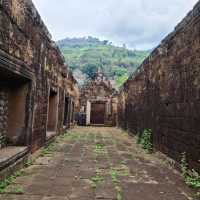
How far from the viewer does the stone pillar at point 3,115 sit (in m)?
4.07

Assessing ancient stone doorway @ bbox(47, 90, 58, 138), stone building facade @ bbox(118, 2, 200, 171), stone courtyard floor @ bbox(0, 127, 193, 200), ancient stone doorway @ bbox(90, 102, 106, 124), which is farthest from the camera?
ancient stone doorway @ bbox(90, 102, 106, 124)

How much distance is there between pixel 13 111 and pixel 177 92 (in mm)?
3178

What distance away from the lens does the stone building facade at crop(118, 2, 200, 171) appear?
3711 millimetres

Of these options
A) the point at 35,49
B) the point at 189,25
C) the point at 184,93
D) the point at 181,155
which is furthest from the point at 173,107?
the point at 35,49

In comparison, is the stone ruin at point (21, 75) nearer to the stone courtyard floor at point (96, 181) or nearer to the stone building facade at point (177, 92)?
the stone courtyard floor at point (96, 181)

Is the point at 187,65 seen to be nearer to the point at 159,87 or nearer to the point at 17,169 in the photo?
the point at 159,87

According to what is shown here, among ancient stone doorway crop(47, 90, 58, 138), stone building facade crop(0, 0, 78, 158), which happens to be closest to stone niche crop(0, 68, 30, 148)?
stone building facade crop(0, 0, 78, 158)

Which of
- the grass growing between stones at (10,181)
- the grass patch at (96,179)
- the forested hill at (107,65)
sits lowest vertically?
the grass patch at (96,179)

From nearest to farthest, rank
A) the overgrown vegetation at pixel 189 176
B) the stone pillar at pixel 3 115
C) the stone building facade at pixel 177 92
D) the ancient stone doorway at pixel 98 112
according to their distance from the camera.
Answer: the overgrown vegetation at pixel 189 176 < the stone building facade at pixel 177 92 < the stone pillar at pixel 3 115 < the ancient stone doorway at pixel 98 112

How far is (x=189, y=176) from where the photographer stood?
3.63 m

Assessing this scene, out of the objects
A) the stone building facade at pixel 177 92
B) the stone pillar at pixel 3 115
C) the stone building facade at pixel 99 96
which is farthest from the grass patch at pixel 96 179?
the stone building facade at pixel 99 96

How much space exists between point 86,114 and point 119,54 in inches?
2168

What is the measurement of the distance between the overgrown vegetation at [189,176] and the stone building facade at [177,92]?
4.3 inches

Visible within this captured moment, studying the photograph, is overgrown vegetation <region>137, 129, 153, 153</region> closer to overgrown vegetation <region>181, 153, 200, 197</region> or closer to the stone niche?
overgrown vegetation <region>181, 153, 200, 197</region>
